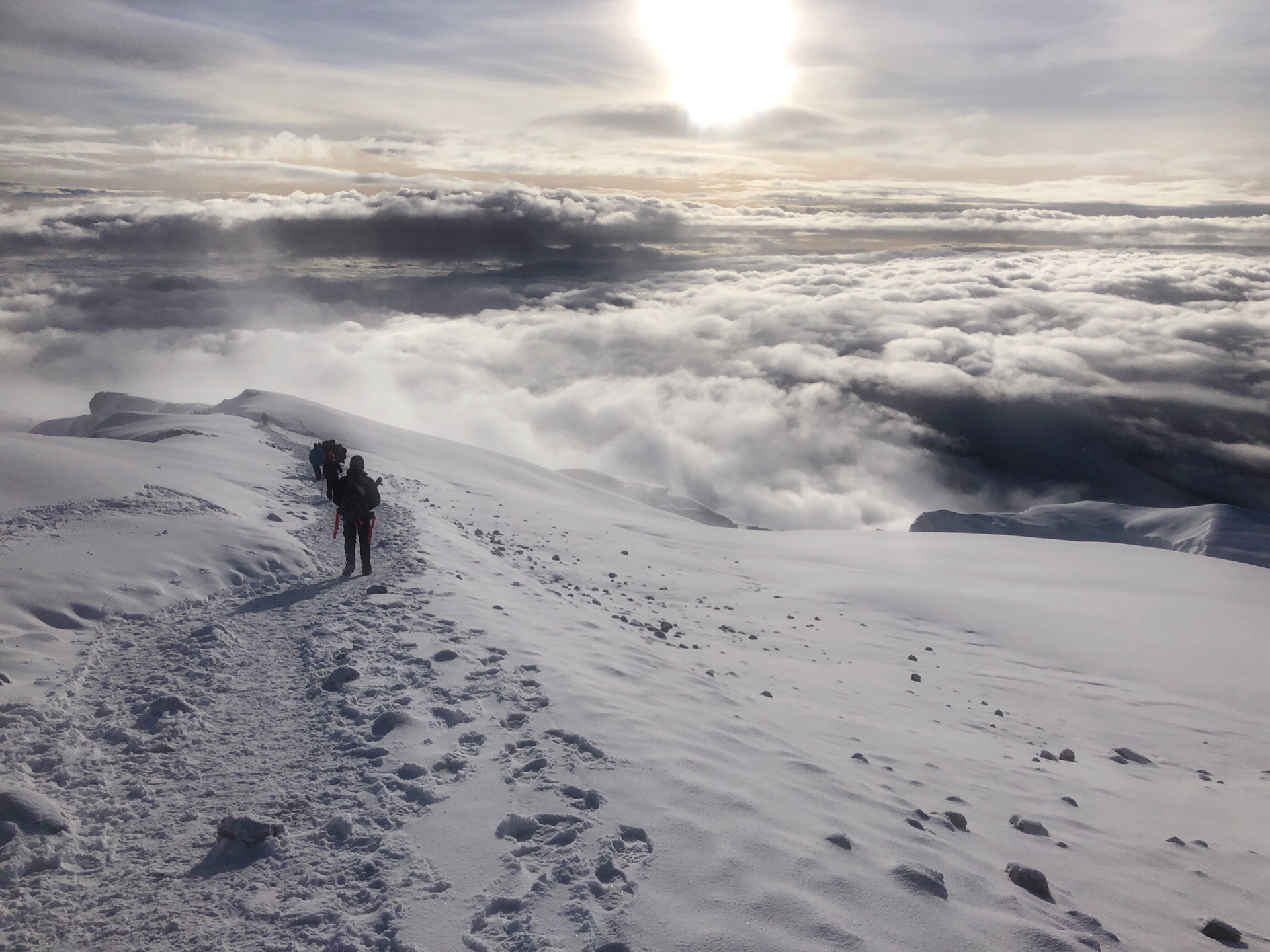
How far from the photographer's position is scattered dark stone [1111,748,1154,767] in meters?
9.64

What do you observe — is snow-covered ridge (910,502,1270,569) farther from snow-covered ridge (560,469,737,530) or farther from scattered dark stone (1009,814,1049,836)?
scattered dark stone (1009,814,1049,836)

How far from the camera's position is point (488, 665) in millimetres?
7344

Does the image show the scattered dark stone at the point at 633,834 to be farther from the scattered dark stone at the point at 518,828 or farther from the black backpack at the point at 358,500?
the black backpack at the point at 358,500

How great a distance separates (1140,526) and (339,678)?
11187cm

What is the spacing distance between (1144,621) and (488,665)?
17616mm

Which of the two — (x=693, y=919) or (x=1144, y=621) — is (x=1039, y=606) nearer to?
(x=1144, y=621)

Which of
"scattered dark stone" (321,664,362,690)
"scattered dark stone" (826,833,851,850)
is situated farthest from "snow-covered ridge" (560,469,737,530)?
"scattered dark stone" (826,833,851,850)

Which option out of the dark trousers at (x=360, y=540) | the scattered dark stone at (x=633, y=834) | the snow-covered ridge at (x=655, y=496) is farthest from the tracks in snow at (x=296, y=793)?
the snow-covered ridge at (x=655, y=496)

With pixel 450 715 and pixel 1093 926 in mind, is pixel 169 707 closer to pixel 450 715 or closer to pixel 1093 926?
pixel 450 715

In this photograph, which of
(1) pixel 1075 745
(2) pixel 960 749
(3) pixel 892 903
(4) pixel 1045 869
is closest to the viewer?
(3) pixel 892 903

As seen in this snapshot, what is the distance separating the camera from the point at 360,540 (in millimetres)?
10594

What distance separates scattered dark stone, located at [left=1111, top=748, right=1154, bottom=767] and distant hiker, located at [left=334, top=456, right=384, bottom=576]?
421 inches

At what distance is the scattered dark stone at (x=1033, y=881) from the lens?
4.98 meters

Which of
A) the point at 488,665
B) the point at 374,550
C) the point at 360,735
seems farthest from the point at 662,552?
the point at 360,735
